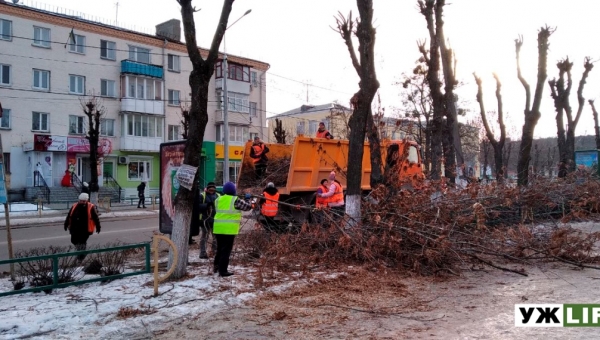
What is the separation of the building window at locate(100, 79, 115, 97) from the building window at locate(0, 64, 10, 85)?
6.25m

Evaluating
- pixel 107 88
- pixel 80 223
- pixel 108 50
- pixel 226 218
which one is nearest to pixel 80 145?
pixel 107 88

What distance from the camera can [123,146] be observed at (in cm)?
3828

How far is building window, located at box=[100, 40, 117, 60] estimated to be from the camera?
1476 inches

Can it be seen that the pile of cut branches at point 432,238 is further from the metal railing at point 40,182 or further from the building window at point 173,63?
the building window at point 173,63

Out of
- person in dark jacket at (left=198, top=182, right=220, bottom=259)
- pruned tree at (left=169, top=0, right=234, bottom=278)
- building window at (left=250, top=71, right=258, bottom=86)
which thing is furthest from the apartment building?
pruned tree at (left=169, top=0, right=234, bottom=278)

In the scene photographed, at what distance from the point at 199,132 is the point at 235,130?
37.0m

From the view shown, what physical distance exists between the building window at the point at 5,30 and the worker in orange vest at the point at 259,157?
88.9 feet

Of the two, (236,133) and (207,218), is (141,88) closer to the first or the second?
(236,133)

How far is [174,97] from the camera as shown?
137ft

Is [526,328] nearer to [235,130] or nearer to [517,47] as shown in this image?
[517,47]

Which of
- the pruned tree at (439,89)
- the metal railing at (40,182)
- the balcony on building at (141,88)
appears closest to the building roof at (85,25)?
the balcony on building at (141,88)

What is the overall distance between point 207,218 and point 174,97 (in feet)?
110

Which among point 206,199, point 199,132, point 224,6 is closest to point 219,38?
point 224,6

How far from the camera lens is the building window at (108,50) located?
123 ft
